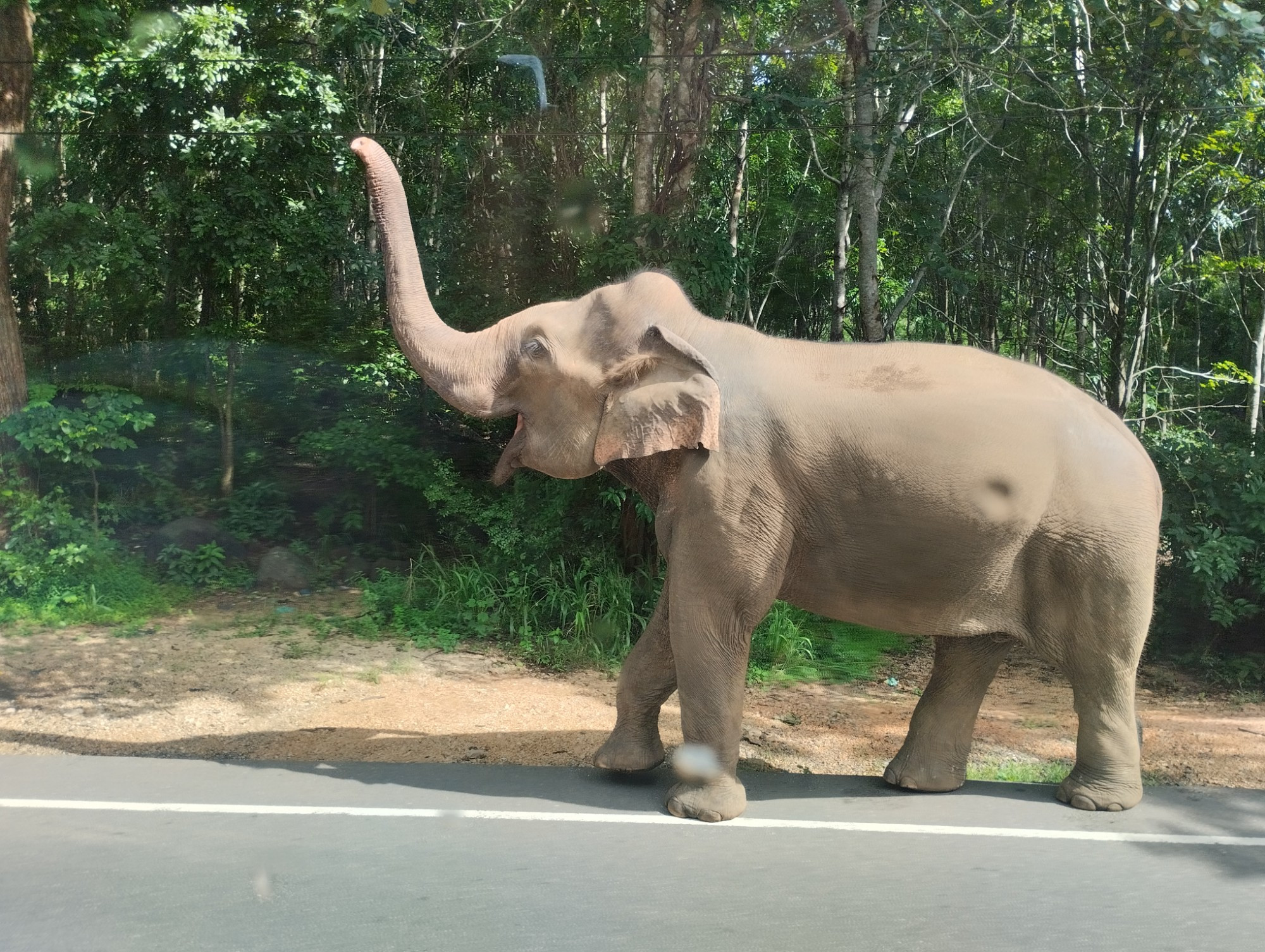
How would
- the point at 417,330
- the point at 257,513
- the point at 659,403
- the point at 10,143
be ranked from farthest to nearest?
the point at 257,513 < the point at 10,143 < the point at 417,330 < the point at 659,403

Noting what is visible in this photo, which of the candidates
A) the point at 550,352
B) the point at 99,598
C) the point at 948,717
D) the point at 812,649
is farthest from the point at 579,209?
the point at 948,717

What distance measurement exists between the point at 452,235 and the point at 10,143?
13.3ft

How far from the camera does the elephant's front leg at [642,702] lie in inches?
188

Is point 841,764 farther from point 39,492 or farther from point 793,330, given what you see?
point 793,330

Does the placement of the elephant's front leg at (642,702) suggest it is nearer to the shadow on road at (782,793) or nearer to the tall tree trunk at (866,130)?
the shadow on road at (782,793)

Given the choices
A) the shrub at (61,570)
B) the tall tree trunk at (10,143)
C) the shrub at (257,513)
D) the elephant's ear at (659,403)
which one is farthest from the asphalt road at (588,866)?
the tall tree trunk at (10,143)

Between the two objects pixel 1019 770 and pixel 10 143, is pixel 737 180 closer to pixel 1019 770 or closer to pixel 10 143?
pixel 10 143

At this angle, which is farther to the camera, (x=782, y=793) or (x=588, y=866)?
(x=782, y=793)

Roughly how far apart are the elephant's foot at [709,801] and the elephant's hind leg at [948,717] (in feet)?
2.77

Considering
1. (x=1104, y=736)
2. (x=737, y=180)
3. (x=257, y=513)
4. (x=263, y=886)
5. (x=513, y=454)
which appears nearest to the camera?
(x=263, y=886)

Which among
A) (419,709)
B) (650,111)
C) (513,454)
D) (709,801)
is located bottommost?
(419,709)

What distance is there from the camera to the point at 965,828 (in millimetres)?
4250

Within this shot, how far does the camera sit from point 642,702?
481 cm

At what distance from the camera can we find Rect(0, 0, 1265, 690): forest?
916 centimetres
